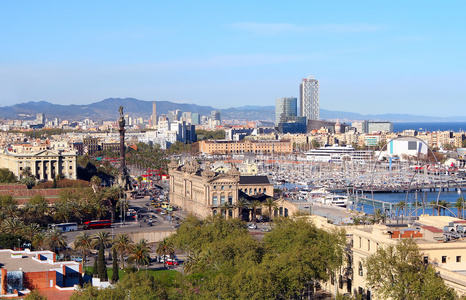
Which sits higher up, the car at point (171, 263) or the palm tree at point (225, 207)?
the palm tree at point (225, 207)

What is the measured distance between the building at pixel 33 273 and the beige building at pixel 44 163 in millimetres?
65976

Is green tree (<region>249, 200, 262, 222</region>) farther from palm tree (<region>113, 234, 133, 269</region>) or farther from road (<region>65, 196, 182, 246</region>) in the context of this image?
palm tree (<region>113, 234, 133, 269</region>)

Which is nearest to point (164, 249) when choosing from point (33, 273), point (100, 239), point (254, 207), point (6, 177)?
point (100, 239)

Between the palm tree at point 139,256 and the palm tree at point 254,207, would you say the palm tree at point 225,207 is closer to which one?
the palm tree at point 254,207

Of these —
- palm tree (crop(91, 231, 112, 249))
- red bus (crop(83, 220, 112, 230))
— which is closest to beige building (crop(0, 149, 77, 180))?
red bus (crop(83, 220, 112, 230))

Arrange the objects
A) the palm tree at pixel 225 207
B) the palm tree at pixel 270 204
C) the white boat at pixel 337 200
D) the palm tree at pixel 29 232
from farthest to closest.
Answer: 1. the white boat at pixel 337 200
2. the palm tree at pixel 270 204
3. the palm tree at pixel 225 207
4. the palm tree at pixel 29 232

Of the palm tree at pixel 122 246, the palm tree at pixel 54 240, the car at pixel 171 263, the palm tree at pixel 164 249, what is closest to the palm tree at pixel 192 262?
the palm tree at pixel 164 249

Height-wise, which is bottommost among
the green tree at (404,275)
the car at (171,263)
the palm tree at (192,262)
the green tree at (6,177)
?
the car at (171,263)

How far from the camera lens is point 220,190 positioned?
3068 inches

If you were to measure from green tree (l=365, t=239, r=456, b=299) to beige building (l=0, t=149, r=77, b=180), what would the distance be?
83.2m

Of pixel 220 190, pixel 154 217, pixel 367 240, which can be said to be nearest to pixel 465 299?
pixel 367 240

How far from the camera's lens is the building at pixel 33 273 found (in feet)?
127

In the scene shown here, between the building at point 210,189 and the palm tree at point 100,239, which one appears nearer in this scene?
the palm tree at point 100,239

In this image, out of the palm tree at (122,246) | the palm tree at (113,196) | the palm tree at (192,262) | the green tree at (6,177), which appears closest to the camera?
the palm tree at (192,262)
